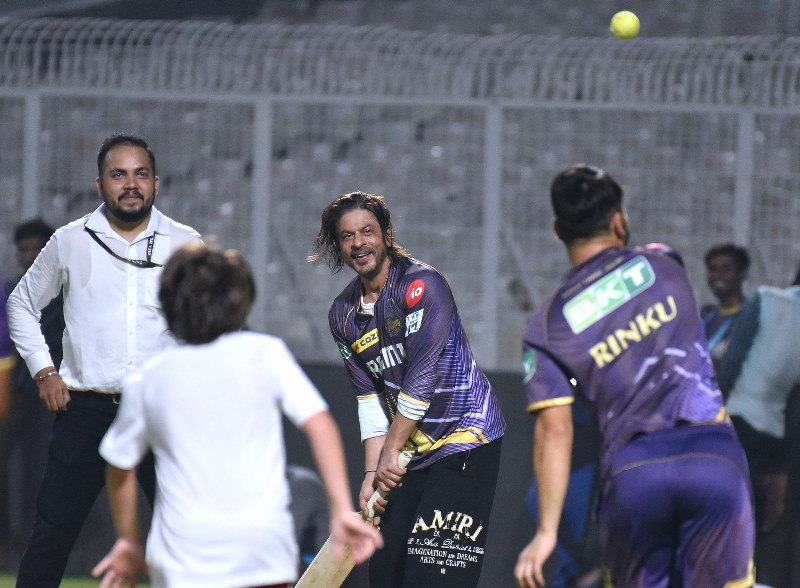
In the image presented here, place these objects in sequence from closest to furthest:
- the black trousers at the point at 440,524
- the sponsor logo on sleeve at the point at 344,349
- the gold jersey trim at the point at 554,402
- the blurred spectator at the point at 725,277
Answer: the gold jersey trim at the point at 554,402
the black trousers at the point at 440,524
the sponsor logo on sleeve at the point at 344,349
the blurred spectator at the point at 725,277

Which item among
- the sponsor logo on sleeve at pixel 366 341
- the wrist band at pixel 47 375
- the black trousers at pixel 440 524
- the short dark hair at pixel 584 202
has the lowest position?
the black trousers at pixel 440 524

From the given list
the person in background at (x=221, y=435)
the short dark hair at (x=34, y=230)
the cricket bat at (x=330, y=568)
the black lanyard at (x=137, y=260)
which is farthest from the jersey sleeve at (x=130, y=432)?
the short dark hair at (x=34, y=230)

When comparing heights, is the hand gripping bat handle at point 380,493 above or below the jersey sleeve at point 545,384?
below

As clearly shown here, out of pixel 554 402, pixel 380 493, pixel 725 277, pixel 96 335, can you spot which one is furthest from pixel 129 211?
pixel 725 277

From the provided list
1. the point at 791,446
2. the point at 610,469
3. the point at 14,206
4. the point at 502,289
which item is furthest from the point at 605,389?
the point at 14,206

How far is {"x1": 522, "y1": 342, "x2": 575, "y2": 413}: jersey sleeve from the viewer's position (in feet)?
13.0

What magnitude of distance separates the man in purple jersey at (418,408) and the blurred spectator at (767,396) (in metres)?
1.71

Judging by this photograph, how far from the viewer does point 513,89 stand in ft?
27.7

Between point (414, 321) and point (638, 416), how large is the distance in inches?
50.8

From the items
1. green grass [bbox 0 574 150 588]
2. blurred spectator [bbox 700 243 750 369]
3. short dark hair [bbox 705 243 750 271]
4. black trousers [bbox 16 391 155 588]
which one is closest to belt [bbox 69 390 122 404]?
A: black trousers [bbox 16 391 155 588]

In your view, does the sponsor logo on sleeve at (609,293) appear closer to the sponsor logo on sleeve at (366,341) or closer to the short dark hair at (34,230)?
the sponsor logo on sleeve at (366,341)

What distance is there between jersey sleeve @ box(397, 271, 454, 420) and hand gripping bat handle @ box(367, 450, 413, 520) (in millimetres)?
196

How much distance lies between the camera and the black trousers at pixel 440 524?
4.95 meters

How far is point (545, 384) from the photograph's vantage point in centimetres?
397
